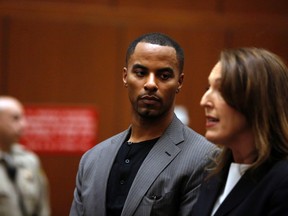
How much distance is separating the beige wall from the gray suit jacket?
2.65 metres

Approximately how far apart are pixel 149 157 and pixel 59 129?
2.80 m

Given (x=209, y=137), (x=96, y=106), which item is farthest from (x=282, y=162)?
(x=96, y=106)

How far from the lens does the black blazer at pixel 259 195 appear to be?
150 cm

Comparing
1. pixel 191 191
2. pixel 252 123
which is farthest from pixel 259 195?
pixel 191 191

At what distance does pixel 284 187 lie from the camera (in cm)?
151

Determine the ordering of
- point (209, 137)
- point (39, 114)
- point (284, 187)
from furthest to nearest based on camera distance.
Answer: point (39, 114), point (209, 137), point (284, 187)

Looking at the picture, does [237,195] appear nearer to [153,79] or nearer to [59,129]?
[153,79]

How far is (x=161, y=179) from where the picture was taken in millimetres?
2004

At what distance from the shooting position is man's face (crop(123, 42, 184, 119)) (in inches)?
81.7

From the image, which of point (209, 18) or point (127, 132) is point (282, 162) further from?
point (209, 18)

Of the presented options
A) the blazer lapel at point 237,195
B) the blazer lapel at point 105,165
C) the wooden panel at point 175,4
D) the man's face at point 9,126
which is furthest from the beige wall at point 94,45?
the blazer lapel at point 237,195

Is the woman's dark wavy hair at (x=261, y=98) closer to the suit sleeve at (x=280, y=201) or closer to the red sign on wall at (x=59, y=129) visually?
the suit sleeve at (x=280, y=201)

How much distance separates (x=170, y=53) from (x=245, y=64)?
0.60m

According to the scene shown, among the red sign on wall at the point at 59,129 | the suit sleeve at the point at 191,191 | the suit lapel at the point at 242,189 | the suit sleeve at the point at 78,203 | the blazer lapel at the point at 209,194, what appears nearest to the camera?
the suit lapel at the point at 242,189
